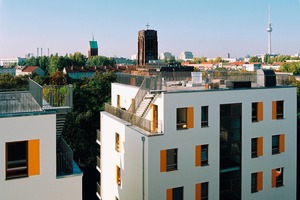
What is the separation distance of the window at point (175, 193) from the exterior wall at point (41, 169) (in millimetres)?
7475

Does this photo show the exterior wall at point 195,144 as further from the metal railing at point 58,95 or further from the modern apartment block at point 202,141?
the metal railing at point 58,95

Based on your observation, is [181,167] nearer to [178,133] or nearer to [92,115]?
[178,133]

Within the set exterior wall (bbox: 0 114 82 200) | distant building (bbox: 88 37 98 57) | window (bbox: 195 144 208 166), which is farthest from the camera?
distant building (bbox: 88 37 98 57)

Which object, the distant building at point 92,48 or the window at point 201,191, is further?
the distant building at point 92,48

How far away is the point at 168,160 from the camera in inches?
714

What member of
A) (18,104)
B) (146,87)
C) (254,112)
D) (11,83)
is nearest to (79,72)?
(11,83)

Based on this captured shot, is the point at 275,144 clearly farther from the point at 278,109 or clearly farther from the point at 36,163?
the point at 36,163

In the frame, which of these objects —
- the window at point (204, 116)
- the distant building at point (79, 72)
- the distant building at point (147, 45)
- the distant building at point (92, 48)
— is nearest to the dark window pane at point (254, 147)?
the window at point (204, 116)

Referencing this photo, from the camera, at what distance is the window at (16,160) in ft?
35.5

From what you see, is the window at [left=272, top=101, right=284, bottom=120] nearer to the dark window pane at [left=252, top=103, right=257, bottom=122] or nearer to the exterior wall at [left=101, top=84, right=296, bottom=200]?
the exterior wall at [left=101, top=84, right=296, bottom=200]

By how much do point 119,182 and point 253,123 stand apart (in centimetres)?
878

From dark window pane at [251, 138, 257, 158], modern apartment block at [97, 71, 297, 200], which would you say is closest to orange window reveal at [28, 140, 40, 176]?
modern apartment block at [97, 71, 297, 200]

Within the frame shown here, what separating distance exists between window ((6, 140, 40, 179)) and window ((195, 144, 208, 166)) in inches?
385

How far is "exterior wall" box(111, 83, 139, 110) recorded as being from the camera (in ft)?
71.6
